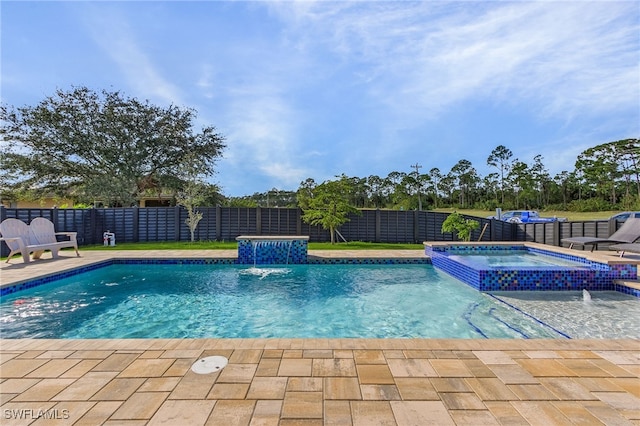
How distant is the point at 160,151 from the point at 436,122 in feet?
44.3

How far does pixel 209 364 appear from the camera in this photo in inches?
89.0

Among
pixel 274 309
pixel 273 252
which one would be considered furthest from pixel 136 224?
pixel 274 309

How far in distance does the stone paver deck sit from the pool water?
1.15 metres

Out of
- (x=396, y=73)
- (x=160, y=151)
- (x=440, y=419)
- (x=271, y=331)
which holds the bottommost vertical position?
(x=271, y=331)

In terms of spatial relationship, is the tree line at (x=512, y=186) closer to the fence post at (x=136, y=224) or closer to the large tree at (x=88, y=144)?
the large tree at (x=88, y=144)

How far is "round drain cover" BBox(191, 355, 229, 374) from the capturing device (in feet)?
7.13

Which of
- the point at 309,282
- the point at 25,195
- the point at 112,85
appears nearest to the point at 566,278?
the point at 309,282

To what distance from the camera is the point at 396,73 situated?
34.3ft

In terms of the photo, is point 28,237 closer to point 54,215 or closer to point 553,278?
point 54,215

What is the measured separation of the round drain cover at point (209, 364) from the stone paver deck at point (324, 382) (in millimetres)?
45

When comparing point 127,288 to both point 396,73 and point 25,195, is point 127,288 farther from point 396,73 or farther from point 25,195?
point 25,195

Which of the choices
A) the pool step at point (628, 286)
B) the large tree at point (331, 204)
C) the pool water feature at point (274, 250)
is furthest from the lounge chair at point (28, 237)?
the pool step at point (628, 286)

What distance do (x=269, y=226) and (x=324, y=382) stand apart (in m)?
10.9

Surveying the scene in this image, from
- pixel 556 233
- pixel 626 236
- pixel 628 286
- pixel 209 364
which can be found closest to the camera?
pixel 209 364
